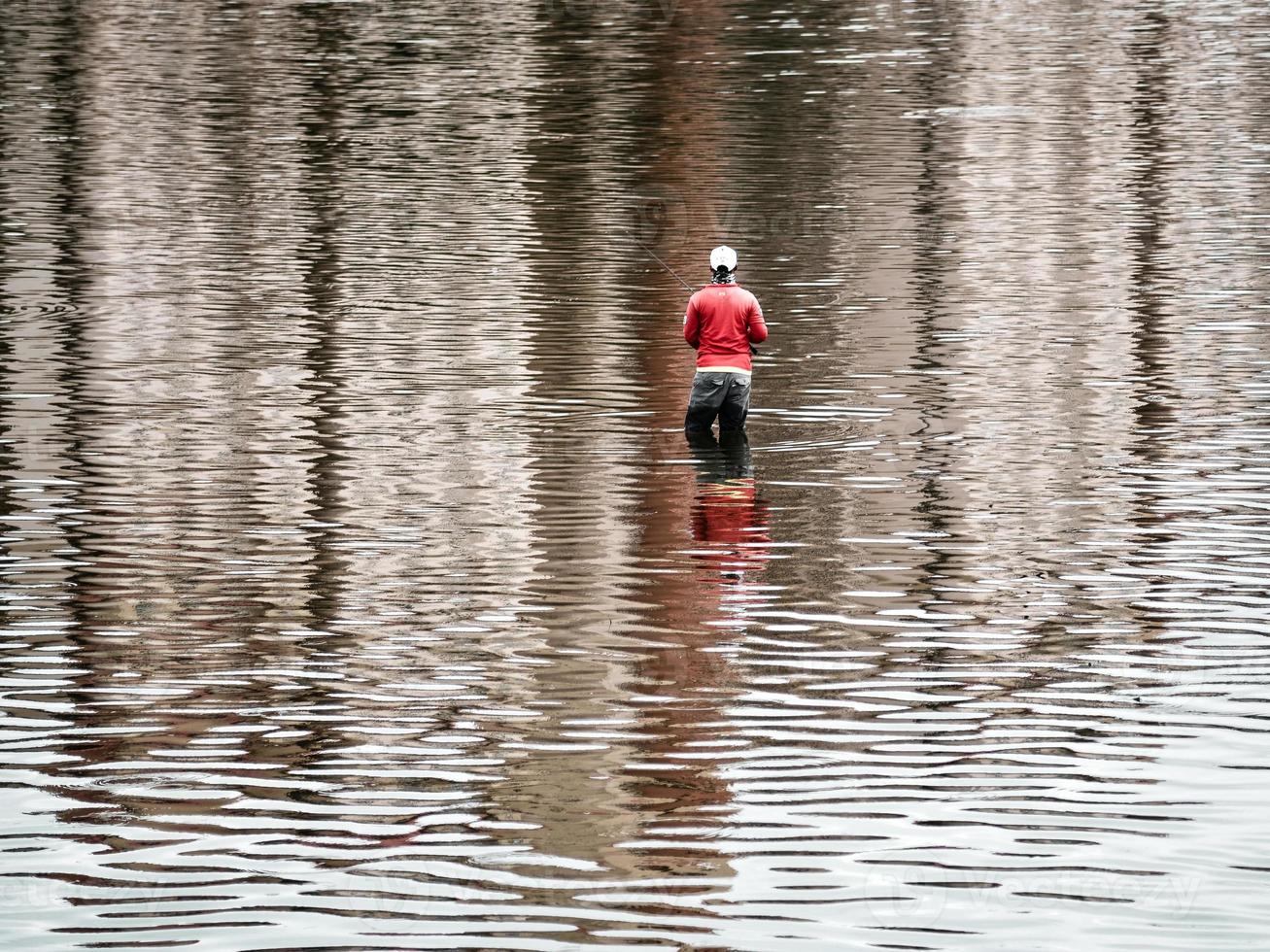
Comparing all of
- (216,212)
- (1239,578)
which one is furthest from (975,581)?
(216,212)

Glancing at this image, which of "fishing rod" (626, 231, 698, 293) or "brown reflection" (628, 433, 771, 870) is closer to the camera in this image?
"brown reflection" (628, 433, 771, 870)

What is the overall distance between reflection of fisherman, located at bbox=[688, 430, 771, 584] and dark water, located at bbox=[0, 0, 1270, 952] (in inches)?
1.8

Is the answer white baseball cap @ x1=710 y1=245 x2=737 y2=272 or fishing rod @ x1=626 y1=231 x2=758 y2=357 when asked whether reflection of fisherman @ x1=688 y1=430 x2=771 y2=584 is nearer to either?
white baseball cap @ x1=710 y1=245 x2=737 y2=272

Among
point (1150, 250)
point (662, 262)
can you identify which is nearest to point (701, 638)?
point (662, 262)

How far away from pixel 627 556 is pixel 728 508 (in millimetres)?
1568

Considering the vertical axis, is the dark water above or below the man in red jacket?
below

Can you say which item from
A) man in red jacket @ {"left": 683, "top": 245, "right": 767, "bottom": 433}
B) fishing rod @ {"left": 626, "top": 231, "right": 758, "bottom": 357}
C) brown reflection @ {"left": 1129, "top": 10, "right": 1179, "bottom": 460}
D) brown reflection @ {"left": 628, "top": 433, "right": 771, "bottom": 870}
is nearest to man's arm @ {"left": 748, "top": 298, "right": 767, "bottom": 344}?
man in red jacket @ {"left": 683, "top": 245, "right": 767, "bottom": 433}

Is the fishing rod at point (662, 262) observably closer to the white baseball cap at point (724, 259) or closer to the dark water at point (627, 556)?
the dark water at point (627, 556)

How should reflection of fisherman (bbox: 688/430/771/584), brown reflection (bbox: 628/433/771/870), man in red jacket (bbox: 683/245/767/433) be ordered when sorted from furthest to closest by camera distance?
1. man in red jacket (bbox: 683/245/767/433)
2. reflection of fisherman (bbox: 688/430/771/584)
3. brown reflection (bbox: 628/433/771/870)

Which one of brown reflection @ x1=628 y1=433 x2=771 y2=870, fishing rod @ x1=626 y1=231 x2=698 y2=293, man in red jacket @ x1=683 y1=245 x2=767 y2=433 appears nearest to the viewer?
brown reflection @ x1=628 y1=433 x2=771 y2=870

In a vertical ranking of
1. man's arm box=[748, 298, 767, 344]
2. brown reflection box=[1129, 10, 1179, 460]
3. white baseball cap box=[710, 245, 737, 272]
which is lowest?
brown reflection box=[1129, 10, 1179, 460]

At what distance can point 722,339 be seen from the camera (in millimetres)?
16297

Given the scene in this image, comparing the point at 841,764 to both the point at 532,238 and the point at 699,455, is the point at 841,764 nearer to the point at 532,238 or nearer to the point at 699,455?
the point at 699,455

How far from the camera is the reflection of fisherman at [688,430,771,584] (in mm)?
12773
